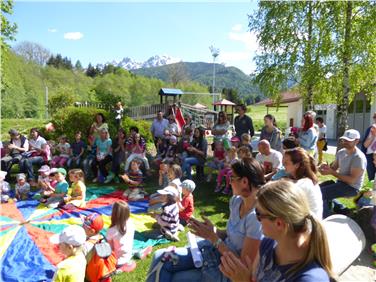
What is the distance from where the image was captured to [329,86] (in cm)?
1257

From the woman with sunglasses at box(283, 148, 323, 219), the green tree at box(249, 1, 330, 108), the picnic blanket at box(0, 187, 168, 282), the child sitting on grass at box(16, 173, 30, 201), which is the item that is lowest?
the picnic blanket at box(0, 187, 168, 282)

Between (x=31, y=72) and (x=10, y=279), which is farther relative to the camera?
(x=31, y=72)

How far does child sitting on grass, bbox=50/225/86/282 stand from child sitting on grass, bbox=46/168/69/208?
364 cm

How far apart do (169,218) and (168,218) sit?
0.7 inches

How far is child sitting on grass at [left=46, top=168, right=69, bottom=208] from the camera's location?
6863 mm

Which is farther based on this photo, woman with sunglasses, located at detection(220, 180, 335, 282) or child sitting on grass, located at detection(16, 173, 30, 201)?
child sitting on grass, located at detection(16, 173, 30, 201)

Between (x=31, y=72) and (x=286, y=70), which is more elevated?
(x=31, y=72)

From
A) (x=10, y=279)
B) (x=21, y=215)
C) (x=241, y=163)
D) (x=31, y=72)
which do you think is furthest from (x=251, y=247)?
(x=31, y=72)

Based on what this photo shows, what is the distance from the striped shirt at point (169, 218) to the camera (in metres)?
5.41

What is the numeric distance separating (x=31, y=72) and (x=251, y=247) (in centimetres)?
5344

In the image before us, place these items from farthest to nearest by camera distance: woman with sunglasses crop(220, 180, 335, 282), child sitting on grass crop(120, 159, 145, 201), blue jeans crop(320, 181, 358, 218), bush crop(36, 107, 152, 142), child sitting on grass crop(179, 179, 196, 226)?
bush crop(36, 107, 152, 142)
child sitting on grass crop(120, 159, 145, 201)
child sitting on grass crop(179, 179, 196, 226)
blue jeans crop(320, 181, 358, 218)
woman with sunglasses crop(220, 180, 335, 282)

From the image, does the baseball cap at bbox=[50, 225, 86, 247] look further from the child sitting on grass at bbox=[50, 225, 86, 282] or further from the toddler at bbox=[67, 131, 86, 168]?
the toddler at bbox=[67, 131, 86, 168]

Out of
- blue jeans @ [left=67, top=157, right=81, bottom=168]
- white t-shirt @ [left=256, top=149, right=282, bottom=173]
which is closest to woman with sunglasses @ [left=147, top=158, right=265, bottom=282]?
white t-shirt @ [left=256, top=149, right=282, bottom=173]

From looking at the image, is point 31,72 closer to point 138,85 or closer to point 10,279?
point 138,85
